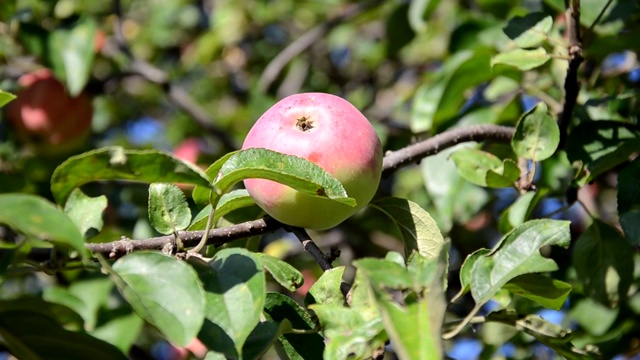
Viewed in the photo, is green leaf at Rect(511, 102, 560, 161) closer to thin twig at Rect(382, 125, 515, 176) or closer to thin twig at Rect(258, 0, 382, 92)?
thin twig at Rect(382, 125, 515, 176)

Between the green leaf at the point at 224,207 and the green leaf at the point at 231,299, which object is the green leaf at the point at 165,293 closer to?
the green leaf at the point at 231,299

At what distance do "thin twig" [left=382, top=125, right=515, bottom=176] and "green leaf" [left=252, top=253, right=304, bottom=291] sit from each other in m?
0.31

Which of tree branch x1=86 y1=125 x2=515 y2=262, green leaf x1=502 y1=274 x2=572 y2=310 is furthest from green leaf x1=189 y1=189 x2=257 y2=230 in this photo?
green leaf x1=502 y1=274 x2=572 y2=310

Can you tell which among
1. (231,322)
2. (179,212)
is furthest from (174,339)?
(179,212)

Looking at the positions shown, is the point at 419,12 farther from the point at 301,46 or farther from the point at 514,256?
the point at 514,256

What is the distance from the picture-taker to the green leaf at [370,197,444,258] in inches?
41.4

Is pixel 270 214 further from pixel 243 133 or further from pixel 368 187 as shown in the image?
pixel 243 133

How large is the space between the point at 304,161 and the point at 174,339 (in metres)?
0.24

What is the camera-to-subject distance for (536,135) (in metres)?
1.16

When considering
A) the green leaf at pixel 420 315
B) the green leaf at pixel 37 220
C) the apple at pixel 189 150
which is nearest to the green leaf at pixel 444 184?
the green leaf at pixel 420 315

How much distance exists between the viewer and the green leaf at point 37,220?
67 cm

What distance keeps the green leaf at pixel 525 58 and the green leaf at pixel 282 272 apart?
51cm

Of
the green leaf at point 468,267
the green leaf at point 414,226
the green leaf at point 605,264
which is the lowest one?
the green leaf at point 605,264

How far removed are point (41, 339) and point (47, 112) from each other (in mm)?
1614
